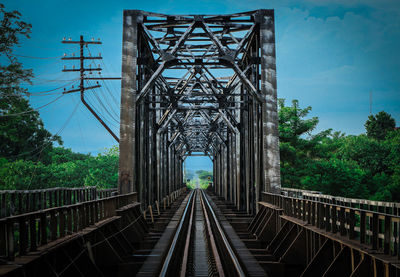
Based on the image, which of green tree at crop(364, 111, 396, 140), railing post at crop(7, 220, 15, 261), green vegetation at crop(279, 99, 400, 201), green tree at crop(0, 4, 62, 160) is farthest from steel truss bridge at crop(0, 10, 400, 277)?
green tree at crop(364, 111, 396, 140)

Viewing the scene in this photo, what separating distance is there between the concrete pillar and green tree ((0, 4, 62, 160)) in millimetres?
13835

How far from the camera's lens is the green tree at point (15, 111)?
2077cm

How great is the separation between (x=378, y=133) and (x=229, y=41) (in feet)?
166

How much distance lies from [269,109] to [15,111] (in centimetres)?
3412

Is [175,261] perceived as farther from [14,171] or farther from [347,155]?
[347,155]

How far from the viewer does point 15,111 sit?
1540 inches

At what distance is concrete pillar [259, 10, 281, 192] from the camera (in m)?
13.0

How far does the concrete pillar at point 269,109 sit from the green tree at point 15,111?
45.4 feet

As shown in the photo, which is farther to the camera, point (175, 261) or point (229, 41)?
point (229, 41)

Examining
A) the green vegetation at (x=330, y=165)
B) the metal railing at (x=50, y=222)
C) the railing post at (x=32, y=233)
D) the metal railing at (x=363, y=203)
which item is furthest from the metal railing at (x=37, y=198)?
the green vegetation at (x=330, y=165)

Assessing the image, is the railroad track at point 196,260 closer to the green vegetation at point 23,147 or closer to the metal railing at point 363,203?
the metal railing at point 363,203

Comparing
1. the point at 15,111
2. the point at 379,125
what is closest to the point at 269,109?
the point at 15,111

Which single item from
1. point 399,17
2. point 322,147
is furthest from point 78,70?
point 399,17

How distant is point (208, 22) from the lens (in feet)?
48.1
